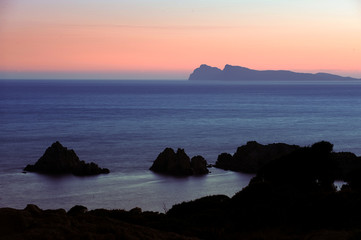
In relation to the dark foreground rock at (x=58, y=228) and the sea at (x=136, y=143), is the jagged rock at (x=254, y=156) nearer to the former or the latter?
the sea at (x=136, y=143)

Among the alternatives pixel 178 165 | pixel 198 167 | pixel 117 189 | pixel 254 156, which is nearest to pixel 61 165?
pixel 117 189

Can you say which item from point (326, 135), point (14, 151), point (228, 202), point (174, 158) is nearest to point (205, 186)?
point (174, 158)

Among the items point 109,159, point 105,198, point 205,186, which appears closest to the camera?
point 105,198

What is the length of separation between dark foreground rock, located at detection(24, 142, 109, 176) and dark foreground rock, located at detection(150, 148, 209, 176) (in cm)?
581

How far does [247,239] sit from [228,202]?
23.9 ft

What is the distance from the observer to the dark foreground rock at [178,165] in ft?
174

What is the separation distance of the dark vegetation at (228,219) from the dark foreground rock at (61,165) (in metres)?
29.7

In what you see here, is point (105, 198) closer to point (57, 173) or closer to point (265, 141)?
point (57, 173)

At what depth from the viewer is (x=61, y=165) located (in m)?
53.6

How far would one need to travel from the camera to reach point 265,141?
267ft

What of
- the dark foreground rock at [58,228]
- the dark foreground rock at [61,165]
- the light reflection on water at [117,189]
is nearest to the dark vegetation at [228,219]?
the dark foreground rock at [58,228]

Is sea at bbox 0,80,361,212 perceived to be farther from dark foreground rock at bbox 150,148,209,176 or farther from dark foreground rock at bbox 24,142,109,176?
dark foreground rock at bbox 24,142,109,176

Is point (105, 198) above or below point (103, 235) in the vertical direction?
below

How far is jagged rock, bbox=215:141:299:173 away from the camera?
5428 cm
